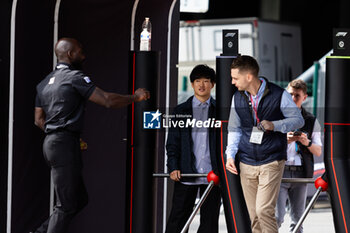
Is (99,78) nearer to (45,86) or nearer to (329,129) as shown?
(45,86)

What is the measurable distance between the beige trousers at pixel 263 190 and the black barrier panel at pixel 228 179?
0.18 ft

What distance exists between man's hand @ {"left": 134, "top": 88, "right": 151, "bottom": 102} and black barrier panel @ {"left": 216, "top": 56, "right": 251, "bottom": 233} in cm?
61

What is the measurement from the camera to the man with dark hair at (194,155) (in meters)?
6.92

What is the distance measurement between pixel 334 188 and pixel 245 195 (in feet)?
2.21

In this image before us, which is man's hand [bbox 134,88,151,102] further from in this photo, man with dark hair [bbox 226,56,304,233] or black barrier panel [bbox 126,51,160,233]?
man with dark hair [bbox 226,56,304,233]

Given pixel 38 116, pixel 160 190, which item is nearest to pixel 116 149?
pixel 160 190

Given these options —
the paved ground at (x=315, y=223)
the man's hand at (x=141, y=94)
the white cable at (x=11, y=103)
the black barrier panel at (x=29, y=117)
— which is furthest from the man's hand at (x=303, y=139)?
the white cable at (x=11, y=103)

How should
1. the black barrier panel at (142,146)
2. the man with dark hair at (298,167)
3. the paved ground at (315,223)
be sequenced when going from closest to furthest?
the black barrier panel at (142,146) < the man with dark hair at (298,167) < the paved ground at (315,223)

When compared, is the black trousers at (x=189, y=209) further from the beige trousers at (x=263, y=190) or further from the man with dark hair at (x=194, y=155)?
the beige trousers at (x=263, y=190)

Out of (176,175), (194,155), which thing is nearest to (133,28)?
(194,155)

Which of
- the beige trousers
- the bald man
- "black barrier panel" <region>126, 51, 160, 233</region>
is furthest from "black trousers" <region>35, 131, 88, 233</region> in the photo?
the beige trousers

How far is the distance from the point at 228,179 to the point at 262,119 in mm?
548

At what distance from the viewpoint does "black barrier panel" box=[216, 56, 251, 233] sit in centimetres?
637

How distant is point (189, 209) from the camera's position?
7.03 metres
